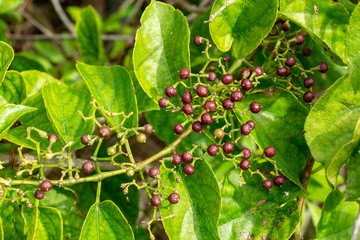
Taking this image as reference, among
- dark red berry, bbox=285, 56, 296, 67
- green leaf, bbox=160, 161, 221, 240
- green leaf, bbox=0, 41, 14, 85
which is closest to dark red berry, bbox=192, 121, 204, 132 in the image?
green leaf, bbox=160, 161, 221, 240

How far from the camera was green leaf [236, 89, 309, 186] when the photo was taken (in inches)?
67.0

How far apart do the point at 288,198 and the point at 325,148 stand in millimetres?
277

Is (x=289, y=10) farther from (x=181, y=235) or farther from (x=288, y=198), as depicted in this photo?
(x=181, y=235)

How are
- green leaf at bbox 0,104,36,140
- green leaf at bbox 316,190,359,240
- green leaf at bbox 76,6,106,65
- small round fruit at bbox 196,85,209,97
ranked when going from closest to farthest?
green leaf at bbox 0,104,36,140, small round fruit at bbox 196,85,209,97, green leaf at bbox 316,190,359,240, green leaf at bbox 76,6,106,65

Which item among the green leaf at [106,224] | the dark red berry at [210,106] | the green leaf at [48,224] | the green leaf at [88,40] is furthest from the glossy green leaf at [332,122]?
the green leaf at [88,40]

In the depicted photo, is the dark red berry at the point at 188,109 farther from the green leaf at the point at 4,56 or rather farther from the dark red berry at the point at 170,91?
the green leaf at the point at 4,56

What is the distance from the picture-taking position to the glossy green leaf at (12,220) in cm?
169

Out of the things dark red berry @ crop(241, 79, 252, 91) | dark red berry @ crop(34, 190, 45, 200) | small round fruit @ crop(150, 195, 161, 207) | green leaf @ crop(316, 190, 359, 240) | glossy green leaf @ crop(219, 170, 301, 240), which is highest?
dark red berry @ crop(241, 79, 252, 91)

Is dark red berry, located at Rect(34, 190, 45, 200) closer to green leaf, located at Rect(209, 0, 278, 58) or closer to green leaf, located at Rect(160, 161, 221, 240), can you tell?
green leaf, located at Rect(160, 161, 221, 240)

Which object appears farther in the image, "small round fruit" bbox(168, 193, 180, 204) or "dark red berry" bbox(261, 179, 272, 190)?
"dark red berry" bbox(261, 179, 272, 190)

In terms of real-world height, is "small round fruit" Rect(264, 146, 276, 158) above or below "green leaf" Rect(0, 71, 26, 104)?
below

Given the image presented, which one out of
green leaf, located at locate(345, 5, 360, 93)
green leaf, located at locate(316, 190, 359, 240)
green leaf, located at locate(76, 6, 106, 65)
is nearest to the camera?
green leaf, located at locate(345, 5, 360, 93)

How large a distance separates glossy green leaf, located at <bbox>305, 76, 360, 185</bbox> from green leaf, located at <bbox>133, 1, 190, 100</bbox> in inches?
20.8

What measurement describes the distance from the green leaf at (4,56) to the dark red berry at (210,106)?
29.6 inches
